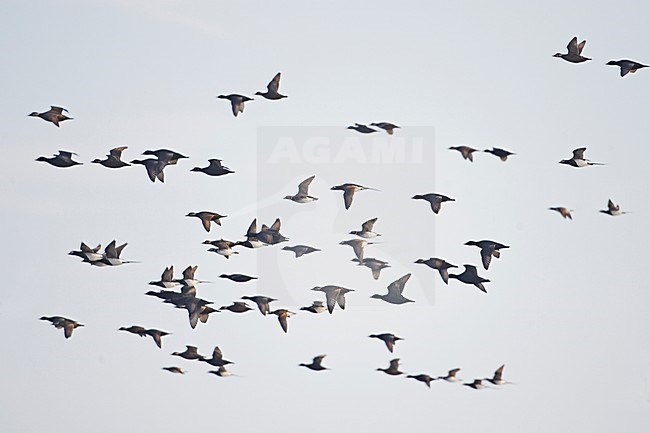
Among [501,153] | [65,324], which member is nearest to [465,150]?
[501,153]

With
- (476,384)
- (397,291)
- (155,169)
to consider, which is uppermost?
(155,169)

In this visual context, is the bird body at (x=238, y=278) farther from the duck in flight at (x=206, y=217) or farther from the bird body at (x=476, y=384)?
the bird body at (x=476, y=384)

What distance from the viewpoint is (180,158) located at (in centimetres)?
7269

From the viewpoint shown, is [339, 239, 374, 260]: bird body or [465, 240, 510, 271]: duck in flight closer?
[465, 240, 510, 271]: duck in flight

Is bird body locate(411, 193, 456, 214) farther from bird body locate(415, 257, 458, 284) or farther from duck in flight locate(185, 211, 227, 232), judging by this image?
duck in flight locate(185, 211, 227, 232)

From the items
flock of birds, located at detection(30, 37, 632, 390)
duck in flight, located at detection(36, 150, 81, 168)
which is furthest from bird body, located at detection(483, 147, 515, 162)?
duck in flight, located at detection(36, 150, 81, 168)

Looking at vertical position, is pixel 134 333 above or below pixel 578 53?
below

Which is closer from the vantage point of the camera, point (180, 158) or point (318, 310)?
point (180, 158)

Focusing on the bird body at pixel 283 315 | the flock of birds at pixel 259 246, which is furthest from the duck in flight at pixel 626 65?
the bird body at pixel 283 315

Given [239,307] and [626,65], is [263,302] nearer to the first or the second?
[239,307]

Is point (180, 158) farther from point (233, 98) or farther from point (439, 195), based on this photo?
point (439, 195)

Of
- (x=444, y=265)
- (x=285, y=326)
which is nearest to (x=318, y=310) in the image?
(x=285, y=326)

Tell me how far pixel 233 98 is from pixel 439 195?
36.6ft

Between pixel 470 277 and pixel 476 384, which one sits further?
pixel 476 384
